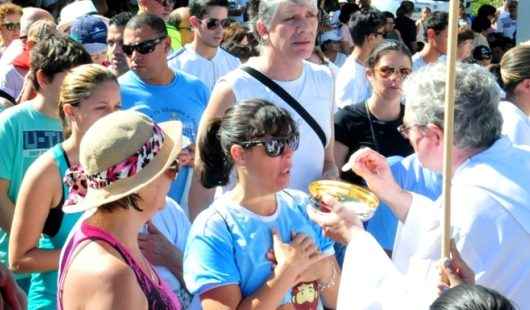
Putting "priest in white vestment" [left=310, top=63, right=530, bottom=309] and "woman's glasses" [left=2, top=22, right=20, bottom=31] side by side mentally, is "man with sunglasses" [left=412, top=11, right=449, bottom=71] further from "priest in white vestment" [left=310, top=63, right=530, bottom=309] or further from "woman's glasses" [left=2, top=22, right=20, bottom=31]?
"priest in white vestment" [left=310, top=63, right=530, bottom=309]

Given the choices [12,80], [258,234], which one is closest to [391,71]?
[258,234]

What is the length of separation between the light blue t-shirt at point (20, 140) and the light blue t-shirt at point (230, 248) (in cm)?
126

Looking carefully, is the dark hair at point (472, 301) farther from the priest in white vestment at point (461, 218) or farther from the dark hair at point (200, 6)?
the dark hair at point (200, 6)

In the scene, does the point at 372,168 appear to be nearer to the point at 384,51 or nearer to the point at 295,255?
the point at 295,255

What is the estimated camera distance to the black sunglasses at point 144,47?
521 cm

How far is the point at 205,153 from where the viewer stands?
3.57 meters

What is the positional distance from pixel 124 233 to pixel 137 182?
153 mm

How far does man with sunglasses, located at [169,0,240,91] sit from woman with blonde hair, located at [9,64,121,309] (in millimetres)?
2689

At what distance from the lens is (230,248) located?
321cm

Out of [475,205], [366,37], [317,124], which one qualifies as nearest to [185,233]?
[317,124]

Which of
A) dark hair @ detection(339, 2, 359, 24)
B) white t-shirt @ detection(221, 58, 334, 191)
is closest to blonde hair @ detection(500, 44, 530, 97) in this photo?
white t-shirt @ detection(221, 58, 334, 191)

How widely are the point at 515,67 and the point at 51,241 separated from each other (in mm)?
2447

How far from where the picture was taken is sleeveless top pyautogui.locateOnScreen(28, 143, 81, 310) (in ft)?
12.1

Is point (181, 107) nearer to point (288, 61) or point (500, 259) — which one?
point (288, 61)
